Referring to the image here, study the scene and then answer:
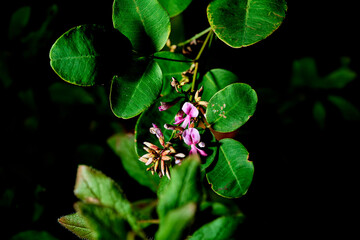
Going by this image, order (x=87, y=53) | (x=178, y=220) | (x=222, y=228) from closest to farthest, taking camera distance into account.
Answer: (x=178, y=220) < (x=222, y=228) < (x=87, y=53)

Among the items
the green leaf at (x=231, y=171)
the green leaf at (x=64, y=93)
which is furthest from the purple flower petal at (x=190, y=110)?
the green leaf at (x=64, y=93)

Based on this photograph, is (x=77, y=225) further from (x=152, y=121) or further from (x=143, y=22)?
(x=143, y=22)

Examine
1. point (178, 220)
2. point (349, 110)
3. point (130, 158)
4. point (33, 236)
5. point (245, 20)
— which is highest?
point (245, 20)

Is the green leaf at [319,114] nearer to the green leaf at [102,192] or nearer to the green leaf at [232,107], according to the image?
the green leaf at [232,107]

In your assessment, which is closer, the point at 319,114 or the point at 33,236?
the point at 33,236

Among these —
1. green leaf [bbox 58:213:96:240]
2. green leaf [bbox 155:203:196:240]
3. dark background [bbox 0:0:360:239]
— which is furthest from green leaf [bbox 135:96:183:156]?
dark background [bbox 0:0:360:239]

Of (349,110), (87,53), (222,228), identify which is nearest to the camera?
(222,228)

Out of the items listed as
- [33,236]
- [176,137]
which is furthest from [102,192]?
[33,236]
